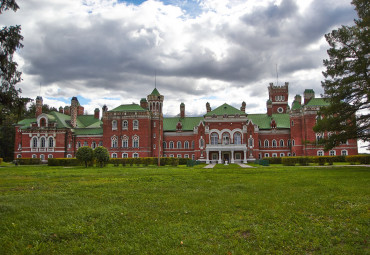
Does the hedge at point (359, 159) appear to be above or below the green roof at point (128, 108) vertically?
below

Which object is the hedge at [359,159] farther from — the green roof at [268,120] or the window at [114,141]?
the window at [114,141]

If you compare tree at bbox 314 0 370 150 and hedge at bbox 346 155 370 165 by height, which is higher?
tree at bbox 314 0 370 150

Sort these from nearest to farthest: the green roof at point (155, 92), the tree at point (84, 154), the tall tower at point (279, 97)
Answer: the tree at point (84, 154) < the green roof at point (155, 92) < the tall tower at point (279, 97)

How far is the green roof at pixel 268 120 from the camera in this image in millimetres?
59469

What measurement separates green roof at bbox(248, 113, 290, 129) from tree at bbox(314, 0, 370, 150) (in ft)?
110

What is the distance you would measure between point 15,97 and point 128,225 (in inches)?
284

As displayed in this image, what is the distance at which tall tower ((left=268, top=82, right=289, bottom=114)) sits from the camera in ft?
249

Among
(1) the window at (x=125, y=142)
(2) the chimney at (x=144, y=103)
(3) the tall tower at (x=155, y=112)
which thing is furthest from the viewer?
(2) the chimney at (x=144, y=103)

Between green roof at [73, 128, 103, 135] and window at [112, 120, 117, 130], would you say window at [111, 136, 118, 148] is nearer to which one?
window at [112, 120, 117, 130]

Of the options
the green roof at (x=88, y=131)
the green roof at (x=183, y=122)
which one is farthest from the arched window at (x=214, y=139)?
the green roof at (x=88, y=131)

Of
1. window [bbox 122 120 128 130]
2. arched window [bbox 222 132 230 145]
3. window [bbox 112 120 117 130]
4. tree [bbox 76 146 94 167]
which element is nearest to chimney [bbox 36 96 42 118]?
window [bbox 112 120 117 130]

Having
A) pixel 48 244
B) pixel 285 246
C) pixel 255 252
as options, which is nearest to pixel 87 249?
pixel 48 244

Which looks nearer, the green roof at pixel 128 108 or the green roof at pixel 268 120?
Answer: the green roof at pixel 128 108

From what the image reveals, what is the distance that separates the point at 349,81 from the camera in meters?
24.1
